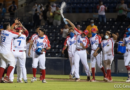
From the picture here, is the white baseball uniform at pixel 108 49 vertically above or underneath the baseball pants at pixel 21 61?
above

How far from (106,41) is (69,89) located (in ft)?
13.9

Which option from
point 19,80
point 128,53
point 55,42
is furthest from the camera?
point 55,42

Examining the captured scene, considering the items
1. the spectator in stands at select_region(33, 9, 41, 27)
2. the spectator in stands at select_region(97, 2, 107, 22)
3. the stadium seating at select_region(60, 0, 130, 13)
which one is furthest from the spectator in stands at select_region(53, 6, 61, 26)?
the spectator in stands at select_region(97, 2, 107, 22)

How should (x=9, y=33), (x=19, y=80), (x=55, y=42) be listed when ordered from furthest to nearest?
(x=55, y=42) < (x=19, y=80) < (x=9, y=33)

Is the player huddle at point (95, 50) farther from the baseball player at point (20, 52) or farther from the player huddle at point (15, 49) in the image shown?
the baseball player at point (20, 52)

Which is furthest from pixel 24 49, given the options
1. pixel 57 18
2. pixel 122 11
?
pixel 122 11

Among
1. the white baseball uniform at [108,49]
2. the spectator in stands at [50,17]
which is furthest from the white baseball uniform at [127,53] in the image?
the spectator in stands at [50,17]

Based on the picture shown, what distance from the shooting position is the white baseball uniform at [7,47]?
9.84 m

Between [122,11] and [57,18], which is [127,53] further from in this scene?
[57,18]

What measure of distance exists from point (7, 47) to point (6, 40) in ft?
0.84

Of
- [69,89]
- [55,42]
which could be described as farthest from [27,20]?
[69,89]

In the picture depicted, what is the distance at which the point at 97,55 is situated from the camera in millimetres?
11781

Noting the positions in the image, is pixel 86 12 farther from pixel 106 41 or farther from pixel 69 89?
pixel 69 89

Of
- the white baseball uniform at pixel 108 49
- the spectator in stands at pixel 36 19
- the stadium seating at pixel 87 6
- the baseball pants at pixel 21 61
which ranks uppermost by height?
the stadium seating at pixel 87 6
